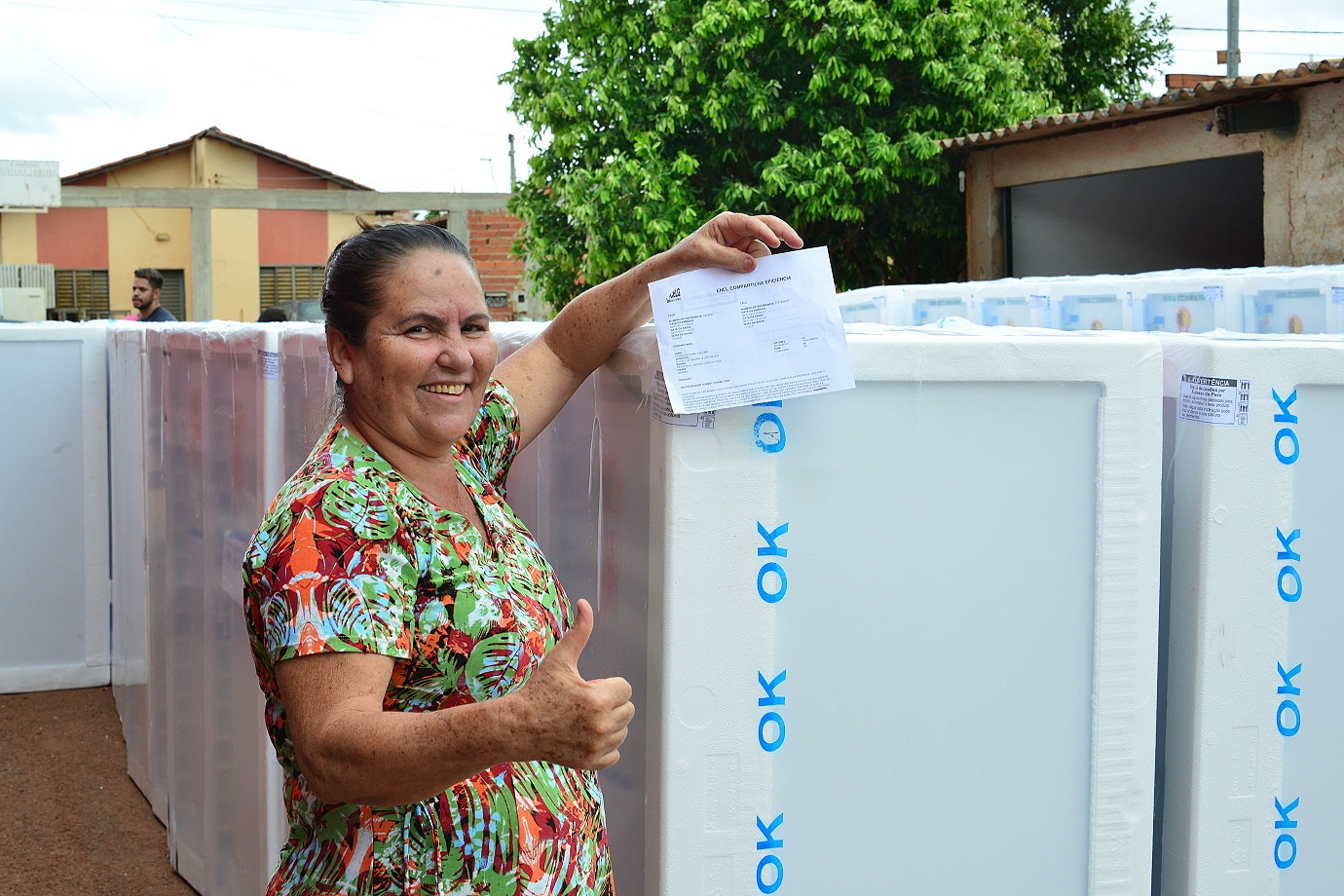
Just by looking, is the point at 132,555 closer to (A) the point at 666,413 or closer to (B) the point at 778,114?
(A) the point at 666,413

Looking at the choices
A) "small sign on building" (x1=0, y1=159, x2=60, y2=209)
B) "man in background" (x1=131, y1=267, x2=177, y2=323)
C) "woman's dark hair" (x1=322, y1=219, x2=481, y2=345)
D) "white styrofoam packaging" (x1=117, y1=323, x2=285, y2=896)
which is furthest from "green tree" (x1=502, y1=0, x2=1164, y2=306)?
"small sign on building" (x1=0, y1=159, x2=60, y2=209)

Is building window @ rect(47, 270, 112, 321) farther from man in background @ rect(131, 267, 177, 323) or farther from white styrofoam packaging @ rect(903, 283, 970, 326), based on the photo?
white styrofoam packaging @ rect(903, 283, 970, 326)

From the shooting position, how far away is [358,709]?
1489mm

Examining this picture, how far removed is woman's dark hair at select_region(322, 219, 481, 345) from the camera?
5.81ft

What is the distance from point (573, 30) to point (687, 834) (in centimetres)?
1491

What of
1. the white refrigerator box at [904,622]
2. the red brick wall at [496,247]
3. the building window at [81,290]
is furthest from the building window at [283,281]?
the white refrigerator box at [904,622]

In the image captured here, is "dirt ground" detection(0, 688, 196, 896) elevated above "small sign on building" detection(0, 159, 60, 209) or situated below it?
below

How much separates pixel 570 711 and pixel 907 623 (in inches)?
24.1

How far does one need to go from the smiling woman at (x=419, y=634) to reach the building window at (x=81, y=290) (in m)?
32.2

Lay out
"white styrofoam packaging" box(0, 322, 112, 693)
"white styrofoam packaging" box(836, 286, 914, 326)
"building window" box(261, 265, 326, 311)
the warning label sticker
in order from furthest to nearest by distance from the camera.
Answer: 1. "building window" box(261, 265, 326, 311)
2. "white styrofoam packaging" box(0, 322, 112, 693)
3. "white styrofoam packaging" box(836, 286, 914, 326)
4. the warning label sticker

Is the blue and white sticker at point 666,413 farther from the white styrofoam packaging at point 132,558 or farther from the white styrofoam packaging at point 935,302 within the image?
the white styrofoam packaging at point 132,558

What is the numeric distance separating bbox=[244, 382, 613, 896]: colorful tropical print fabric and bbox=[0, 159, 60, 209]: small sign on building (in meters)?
28.4

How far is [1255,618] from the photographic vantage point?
1.85 metres

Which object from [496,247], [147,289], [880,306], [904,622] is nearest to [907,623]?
[904,622]
